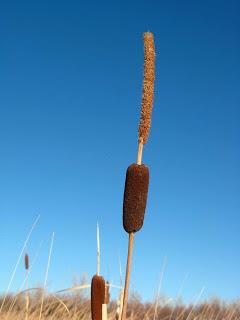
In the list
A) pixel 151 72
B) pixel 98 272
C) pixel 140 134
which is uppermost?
pixel 151 72

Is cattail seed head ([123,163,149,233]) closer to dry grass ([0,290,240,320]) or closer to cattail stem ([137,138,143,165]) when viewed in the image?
cattail stem ([137,138,143,165])

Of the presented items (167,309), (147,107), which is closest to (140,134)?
(147,107)

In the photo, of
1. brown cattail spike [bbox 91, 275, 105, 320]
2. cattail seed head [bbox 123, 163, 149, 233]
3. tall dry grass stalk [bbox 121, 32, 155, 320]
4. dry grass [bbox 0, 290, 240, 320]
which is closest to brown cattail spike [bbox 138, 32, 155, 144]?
tall dry grass stalk [bbox 121, 32, 155, 320]

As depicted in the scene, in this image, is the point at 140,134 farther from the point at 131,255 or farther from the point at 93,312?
the point at 93,312

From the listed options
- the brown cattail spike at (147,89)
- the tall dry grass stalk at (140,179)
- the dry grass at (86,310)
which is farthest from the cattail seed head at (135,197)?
the dry grass at (86,310)

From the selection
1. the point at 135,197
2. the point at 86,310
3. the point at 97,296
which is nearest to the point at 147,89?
the point at 135,197

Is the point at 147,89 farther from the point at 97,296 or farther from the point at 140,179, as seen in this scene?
the point at 97,296
